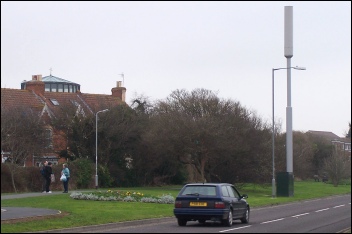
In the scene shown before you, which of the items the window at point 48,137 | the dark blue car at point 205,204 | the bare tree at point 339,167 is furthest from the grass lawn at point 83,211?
the window at point 48,137

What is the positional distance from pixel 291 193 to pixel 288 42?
36.6 ft

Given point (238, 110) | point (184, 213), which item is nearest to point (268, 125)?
point (238, 110)

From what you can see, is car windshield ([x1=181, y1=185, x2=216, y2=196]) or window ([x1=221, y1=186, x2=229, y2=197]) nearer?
car windshield ([x1=181, y1=185, x2=216, y2=196])

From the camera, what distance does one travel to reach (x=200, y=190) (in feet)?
78.6

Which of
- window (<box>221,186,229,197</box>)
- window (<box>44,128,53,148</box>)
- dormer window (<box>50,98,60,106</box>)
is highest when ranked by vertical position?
dormer window (<box>50,98,60,106</box>)

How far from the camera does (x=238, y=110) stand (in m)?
55.0

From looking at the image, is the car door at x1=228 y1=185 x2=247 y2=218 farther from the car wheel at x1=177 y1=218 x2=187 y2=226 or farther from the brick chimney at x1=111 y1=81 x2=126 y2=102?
the brick chimney at x1=111 y1=81 x2=126 y2=102

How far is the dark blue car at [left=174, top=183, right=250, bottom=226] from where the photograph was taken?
23281 mm

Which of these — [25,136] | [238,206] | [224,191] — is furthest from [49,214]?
[25,136]

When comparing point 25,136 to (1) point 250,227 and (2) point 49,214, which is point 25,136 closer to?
(2) point 49,214

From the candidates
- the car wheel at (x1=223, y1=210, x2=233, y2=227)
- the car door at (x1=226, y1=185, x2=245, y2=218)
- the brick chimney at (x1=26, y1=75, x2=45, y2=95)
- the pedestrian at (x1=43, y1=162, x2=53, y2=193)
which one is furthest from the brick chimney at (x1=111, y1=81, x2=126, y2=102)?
the car wheel at (x1=223, y1=210, x2=233, y2=227)

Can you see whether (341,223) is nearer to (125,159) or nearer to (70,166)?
(70,166)

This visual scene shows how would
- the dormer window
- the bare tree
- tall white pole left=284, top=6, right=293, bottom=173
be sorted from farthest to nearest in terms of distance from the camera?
the dormer window
tall white pole left=284, top=6, right=293, bottom=173
the bare tree

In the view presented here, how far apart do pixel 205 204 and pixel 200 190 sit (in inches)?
28.3
